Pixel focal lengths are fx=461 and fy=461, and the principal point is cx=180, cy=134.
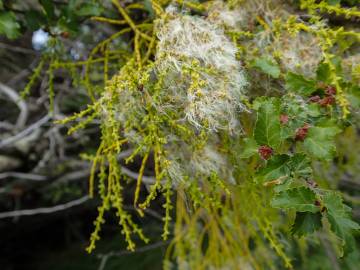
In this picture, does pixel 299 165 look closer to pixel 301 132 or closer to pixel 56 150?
pixel 301 132

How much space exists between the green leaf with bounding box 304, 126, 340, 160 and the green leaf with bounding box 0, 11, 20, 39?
2.11ft

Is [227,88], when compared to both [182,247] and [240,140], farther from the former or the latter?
[182,247]

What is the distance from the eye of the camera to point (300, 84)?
81cm

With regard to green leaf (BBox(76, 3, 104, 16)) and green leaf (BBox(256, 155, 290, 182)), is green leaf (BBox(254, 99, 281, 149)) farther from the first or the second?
green leaf (BBox(76, 3, 104, 16))

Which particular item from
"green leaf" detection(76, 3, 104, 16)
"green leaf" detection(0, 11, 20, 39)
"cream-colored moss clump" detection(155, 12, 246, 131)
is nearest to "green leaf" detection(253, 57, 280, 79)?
"cream-colored moss clump" detection(155, 12, 246, 131)

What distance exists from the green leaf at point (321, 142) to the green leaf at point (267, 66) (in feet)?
0.49

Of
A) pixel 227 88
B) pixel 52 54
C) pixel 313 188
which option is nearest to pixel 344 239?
pixel 313 188

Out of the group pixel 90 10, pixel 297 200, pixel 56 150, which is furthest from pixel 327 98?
pixel 56 150

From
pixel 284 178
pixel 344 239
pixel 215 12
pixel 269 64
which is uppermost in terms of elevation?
pixel 215 12

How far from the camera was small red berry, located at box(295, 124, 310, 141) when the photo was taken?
76 cm

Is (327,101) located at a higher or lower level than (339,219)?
higher

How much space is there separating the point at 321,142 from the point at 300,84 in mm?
126

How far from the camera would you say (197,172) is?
3.07 feet

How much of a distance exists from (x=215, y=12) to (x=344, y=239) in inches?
19.8
